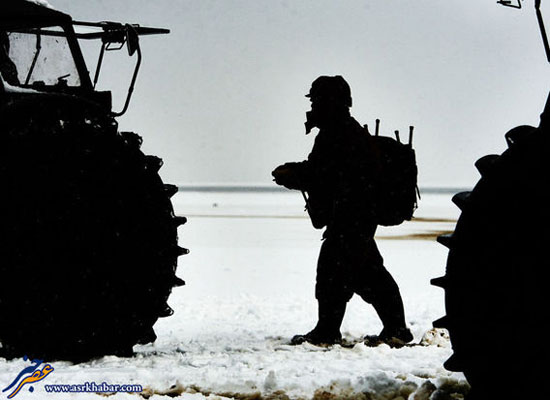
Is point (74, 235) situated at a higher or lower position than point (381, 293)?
higher

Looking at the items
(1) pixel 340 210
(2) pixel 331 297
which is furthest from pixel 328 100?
(2) pixel 331 297

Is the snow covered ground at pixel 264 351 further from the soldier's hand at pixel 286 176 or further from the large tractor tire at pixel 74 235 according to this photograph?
the soldier's hand at pixel 286 176

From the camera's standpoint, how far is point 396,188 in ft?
18.0

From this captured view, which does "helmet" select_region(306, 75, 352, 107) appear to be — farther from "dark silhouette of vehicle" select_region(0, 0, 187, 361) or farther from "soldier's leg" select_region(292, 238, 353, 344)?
"dark silhouette of vehicle" select_region(0, 0, 187, 361)

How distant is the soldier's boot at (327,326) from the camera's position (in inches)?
215

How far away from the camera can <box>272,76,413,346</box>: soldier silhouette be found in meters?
5.45

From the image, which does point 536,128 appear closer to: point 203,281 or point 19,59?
point 19,59

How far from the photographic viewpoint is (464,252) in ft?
8.29

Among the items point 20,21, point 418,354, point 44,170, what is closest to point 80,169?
point 44,170

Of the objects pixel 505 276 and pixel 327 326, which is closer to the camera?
pixel 505 276

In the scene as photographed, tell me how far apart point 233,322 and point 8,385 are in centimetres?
306

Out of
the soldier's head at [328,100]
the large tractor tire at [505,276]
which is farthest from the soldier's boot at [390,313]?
the large tractor tire at [505,276]

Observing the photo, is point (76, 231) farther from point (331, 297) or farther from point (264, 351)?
point (331, 297)

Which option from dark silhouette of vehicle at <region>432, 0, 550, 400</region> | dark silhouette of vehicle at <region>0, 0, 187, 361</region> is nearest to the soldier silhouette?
dark silhouette of vehicle at <region>0, 0, 187, 361</region>
